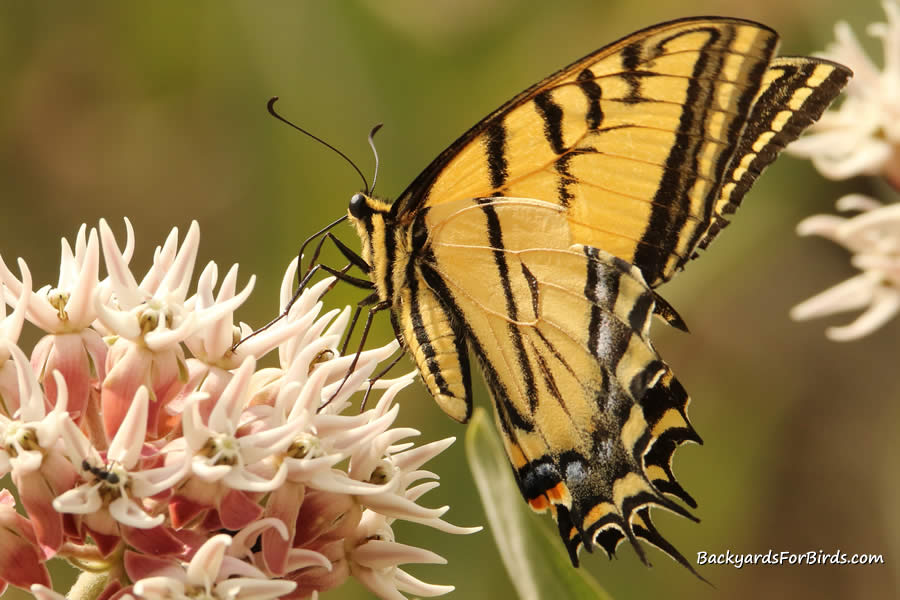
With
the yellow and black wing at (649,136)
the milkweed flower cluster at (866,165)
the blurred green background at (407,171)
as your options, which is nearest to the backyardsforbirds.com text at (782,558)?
the blurred green background at (407,171)

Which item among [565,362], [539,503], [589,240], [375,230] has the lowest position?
[539,503]

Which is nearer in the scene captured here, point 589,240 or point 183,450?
point 183,450

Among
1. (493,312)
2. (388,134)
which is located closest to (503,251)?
(493,312)

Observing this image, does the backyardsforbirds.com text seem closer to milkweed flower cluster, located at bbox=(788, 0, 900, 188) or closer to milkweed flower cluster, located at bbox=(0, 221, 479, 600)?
milkweed flower cluster, located at bbox=(788, 0, 900, 188)

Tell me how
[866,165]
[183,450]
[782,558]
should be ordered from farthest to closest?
[782,558], [866,165], [183,450]

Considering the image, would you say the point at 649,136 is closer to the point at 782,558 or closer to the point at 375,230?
the point at 375,230

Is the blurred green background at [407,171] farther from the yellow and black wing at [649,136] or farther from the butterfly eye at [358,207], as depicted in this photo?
the yellow and black wing at [649,136]

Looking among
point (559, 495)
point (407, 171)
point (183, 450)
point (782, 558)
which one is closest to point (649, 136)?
point (559, 495)
